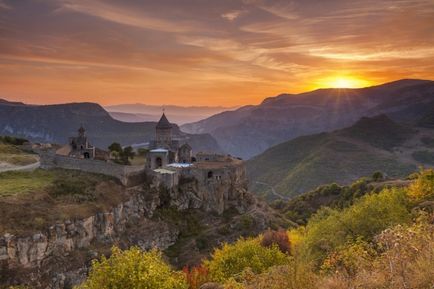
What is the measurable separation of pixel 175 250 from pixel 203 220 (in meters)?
7.88

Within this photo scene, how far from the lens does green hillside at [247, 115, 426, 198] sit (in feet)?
465

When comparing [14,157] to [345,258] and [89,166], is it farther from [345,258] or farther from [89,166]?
[345,258]

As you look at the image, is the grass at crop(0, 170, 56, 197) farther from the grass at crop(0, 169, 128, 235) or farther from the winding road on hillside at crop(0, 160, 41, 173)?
the winding road on hillside at crop(0, 160, 41, 173)

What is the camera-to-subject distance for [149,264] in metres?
23.5

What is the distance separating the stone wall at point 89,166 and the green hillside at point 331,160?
84700mm

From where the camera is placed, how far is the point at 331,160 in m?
156

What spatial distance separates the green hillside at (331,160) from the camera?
14175cm

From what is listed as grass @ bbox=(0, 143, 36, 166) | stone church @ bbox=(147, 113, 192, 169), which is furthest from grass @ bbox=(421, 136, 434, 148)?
grass @ bbox=(0, 143, 36, 166)

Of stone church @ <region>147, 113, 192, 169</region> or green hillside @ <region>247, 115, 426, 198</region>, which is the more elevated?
stone church @ <region>147, 113, 192, 169</region>

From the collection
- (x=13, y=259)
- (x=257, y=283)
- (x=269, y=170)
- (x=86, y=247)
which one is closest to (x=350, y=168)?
(x=269, y=170)

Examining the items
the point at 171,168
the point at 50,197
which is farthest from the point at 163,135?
the point at 50,197

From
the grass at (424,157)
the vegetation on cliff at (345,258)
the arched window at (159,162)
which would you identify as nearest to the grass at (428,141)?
the grass at (424,157)

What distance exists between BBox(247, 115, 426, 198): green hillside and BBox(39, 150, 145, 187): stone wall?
84700 mm

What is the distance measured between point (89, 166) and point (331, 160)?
117 meters
